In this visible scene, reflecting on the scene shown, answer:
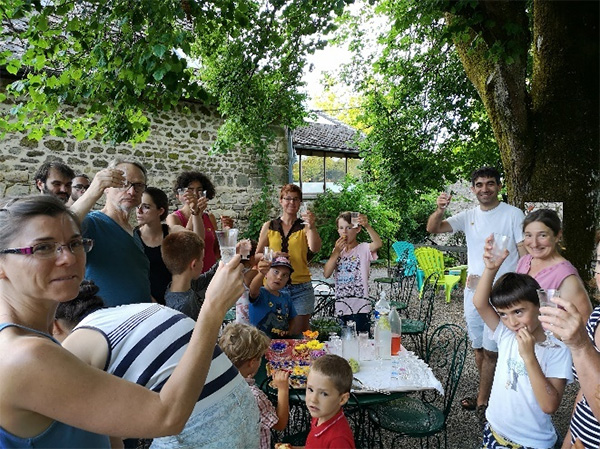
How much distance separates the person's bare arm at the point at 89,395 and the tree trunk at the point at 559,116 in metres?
4.99

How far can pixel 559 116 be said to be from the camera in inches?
196

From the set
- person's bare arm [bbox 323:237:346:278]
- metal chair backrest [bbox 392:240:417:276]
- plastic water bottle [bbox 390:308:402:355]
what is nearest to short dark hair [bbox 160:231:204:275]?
plastic water bottle [bbox 390:308:402:355]

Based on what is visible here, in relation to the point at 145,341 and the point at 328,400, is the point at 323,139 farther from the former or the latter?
the point at 145,341

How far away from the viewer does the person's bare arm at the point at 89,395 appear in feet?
3.08

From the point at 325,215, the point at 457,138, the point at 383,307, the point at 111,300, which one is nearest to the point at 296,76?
the point at 457,138

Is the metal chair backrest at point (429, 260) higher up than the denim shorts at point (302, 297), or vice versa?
the denim shorts at point (302, 297)

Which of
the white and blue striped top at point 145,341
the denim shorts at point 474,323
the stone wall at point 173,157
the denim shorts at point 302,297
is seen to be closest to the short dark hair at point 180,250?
the white and blue striped top at point 145,341

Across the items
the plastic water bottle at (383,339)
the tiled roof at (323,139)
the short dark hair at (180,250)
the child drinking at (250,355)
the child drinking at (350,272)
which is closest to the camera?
the child drinking at (250,355)

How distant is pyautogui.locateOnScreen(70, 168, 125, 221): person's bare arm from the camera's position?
248 centimetres

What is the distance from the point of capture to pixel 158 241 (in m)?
3.49

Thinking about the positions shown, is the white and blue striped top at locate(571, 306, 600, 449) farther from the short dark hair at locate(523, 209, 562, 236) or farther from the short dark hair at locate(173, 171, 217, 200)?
the short dark hair at locate(173, 171, 217, 200)

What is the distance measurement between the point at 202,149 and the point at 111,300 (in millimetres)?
7187

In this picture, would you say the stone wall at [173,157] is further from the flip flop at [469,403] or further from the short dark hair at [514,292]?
the short dark hair at [514,292]

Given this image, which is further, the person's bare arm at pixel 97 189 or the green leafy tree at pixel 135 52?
the green leafy tree at pixel 135 52
